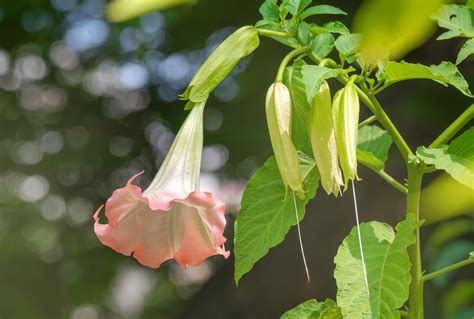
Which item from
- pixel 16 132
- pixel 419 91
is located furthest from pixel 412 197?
pixel 16 132

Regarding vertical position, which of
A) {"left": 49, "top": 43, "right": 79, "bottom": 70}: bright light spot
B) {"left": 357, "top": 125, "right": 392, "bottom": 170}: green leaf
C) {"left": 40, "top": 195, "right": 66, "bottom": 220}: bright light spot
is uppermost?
{"left": 357, "top": 125, "right": 392, "bottom": 170}: green leaf

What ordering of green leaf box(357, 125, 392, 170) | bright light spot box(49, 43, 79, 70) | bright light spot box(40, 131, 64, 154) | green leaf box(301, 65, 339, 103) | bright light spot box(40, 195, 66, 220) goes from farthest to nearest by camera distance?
1. bright light spot box(40, 195, 66, 220)
2. bright light spot box(40, 131, 64, 154)
3. bright light spot box(49, 43, 79, 70)
4. green leaf box(357, 125, 392, 170)
5. green leaf box(301, 65, 339, 103)

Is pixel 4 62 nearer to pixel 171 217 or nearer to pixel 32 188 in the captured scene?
pixel 32 188

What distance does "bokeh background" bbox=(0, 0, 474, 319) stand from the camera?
6.20ft

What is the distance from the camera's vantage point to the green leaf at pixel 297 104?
0.56 meters

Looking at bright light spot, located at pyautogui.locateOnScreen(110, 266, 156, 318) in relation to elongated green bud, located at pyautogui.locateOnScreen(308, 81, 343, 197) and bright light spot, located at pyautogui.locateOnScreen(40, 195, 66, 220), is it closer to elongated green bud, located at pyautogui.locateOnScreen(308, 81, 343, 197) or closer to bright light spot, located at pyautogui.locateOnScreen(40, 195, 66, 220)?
bright light spot, located at pyautogui.locateOnScreen(40, 195, 66, 220)

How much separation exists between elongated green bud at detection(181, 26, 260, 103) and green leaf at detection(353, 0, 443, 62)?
0.37 metres

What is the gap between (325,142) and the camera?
0.52 m

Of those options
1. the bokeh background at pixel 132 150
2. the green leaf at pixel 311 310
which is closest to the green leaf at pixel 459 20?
the green leaf at pixel 311 310

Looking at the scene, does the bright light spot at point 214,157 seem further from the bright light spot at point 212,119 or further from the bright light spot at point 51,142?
the bright light spot at point 51,142

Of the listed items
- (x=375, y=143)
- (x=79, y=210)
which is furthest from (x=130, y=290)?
(x=375, y=143)

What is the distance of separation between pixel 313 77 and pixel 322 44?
9cm

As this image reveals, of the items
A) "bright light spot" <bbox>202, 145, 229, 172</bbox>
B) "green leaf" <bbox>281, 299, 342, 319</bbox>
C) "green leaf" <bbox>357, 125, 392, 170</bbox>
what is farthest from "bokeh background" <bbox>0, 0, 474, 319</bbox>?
"green leaf" <bbox>281, 299, 342, 319</bbox>

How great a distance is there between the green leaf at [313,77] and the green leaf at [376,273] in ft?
0.46
